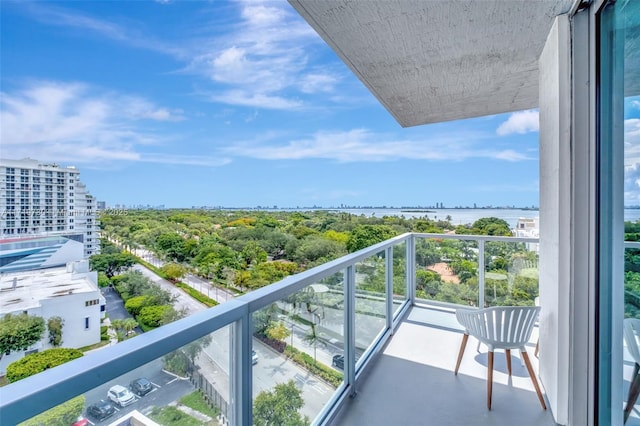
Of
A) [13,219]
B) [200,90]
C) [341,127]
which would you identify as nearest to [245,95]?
[200,90]

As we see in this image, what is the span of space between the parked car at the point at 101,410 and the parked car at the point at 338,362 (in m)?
1.59

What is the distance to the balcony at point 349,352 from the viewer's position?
83 centimetres

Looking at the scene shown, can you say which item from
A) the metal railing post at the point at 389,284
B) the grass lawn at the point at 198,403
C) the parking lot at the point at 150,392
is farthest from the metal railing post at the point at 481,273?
the parking lot at the point at 150,392

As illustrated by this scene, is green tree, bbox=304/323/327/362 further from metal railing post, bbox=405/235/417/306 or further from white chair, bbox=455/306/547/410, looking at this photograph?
metal railing post, bbox=405/235/417/306

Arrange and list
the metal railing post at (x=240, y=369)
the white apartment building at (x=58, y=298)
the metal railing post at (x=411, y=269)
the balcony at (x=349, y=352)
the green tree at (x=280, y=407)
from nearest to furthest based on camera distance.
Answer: the balcony at (x=349, y=352) < the metal railing post at (x=240, y=369) < the green tree at (x=280, y=407) < the metal railing post at (x=411, y=269) < the white apartment building at (x=58, y=298)

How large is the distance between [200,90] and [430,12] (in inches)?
915

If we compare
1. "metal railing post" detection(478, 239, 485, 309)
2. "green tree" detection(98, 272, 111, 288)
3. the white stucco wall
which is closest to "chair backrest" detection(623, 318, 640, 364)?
the white stucco wall

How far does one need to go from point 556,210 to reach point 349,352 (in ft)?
5.67

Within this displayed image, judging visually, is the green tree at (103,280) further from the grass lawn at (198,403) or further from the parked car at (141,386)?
the parked car at (141,386)

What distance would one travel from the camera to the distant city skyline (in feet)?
45.0

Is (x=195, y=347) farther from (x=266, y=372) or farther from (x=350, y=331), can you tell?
(x=350, y=331)

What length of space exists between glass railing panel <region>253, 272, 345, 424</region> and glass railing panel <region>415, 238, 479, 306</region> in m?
2.48

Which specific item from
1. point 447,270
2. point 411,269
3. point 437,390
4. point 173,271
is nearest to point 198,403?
point 437,390

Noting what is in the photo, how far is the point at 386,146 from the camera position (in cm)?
2114
